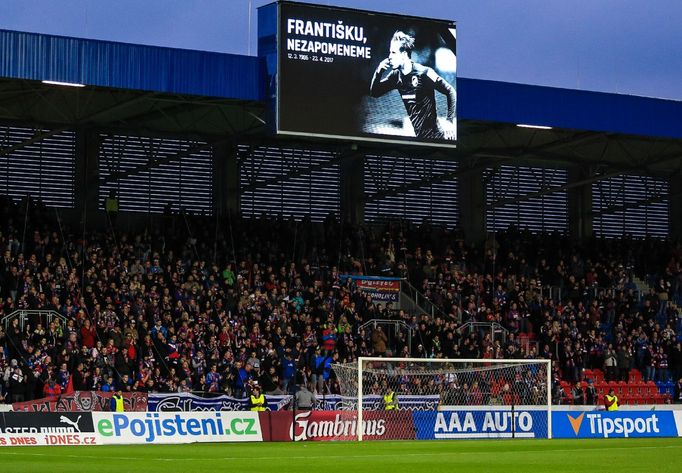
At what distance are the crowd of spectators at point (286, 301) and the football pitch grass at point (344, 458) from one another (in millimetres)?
7762

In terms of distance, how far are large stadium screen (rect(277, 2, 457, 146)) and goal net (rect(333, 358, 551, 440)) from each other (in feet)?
23.7

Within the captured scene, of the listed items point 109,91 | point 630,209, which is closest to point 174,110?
point 109,91

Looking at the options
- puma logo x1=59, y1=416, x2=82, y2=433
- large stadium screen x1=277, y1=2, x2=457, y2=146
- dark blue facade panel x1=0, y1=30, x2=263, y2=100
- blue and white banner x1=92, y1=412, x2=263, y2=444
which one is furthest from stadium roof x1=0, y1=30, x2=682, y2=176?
puma logo x1=59, y1=416, x2=82, y2=433

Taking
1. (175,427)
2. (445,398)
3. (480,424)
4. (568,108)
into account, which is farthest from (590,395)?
(175,427)

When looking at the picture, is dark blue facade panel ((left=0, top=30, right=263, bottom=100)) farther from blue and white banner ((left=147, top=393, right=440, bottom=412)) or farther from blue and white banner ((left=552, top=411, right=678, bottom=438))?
blue and white banner ((left=552, top=411, right=678, bottom=438))

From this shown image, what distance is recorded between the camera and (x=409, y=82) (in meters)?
40.4

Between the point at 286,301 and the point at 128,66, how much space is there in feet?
32.7

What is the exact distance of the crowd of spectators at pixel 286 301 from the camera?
124 feet

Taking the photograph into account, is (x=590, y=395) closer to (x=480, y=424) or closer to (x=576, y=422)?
(x=576, y=422)

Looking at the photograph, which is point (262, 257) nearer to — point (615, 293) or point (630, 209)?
point (615, 293)

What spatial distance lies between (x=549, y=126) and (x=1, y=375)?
68.3ft

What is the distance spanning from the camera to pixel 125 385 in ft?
119

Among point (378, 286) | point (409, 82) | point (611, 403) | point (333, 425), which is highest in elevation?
point (409, 82)

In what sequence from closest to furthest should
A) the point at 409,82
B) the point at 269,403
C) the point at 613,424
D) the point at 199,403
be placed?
the point at 199,403, the point at 269,403, the point at 613,424, the point at 409,82
